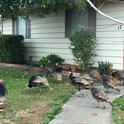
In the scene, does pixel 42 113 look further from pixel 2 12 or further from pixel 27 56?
pixel 27 56

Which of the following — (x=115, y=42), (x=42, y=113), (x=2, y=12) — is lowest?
(x=42, y=113)

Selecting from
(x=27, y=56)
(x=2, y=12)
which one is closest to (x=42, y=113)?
(x=2, y=12)

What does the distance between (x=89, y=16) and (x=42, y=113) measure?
30.4 feet

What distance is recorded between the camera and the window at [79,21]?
18.5 m

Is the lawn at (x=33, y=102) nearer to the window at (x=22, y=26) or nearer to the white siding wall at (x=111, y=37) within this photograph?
the white siding wall at (x=111, y=37)

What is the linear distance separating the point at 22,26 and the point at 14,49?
87.9 inches

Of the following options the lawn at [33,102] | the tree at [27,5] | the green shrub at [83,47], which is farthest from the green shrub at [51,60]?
the lawn at [33,102]

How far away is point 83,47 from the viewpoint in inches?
695

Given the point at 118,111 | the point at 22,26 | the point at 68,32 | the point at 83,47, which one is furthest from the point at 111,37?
the point at 22,26

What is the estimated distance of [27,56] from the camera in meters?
22.9

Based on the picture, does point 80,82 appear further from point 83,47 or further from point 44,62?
point 44,62

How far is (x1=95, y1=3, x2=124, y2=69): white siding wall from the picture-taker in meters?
17.0

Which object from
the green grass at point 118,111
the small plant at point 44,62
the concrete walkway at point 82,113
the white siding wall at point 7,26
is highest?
the white siding wall at point 7,26

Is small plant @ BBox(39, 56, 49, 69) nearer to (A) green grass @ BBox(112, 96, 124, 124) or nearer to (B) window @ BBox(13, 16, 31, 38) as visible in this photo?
(B) window @ BBox(13, 16, 31, 38)
